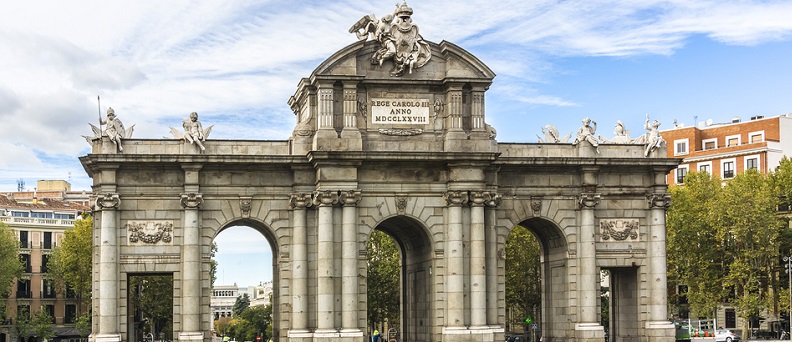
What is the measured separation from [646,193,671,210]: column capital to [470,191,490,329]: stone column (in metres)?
8.16

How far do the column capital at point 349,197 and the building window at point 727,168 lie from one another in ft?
180

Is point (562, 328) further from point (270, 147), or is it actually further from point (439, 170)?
point (270, 147)

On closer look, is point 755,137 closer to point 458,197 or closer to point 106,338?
point 458,197

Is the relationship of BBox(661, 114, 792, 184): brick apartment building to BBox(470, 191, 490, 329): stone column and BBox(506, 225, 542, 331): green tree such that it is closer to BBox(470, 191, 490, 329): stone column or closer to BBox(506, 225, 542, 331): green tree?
BBox(506, 225, 542, 331): green tree

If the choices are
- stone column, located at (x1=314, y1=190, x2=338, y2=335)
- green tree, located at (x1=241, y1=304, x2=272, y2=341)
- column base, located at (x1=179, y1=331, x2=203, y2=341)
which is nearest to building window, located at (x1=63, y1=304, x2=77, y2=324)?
column base, located at (x1=179, y1=331, x2=203, y2=341)

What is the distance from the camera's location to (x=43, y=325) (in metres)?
91.2

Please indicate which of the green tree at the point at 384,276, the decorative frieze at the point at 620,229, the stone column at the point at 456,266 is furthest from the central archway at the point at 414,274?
the green tree at the point at 384,276

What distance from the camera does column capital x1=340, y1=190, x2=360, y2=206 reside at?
156 feet

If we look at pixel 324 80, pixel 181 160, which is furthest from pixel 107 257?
pixel 324 80

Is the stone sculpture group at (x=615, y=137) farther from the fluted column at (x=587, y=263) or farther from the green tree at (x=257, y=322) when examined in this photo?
the green tree at (x=257, y=322)

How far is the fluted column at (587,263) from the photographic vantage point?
165ft

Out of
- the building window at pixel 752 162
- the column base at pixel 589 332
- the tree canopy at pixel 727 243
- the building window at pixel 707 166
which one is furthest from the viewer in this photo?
the building window at pixel 707 166

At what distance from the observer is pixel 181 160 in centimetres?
4712

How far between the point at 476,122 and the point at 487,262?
20.1ft
